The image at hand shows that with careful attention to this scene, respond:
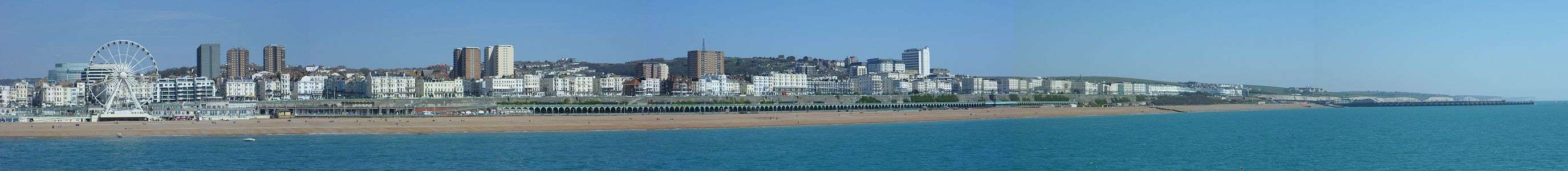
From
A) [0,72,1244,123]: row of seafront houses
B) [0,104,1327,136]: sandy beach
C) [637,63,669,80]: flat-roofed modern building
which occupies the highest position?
[637,63,669,80]: flat-roofed modern building

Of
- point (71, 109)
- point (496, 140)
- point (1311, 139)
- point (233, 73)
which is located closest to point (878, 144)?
point (496, 140)

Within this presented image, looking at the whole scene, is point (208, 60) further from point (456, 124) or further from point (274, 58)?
point (456, 124)

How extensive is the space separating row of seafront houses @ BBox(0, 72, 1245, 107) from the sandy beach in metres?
7.87

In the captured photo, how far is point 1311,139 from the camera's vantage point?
32844mm

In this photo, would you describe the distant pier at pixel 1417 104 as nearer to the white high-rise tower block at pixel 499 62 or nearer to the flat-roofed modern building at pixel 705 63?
the flat-roofed modern building at pixel 705 63

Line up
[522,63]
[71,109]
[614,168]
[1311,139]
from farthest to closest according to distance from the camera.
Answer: [522,63] < [71,109] < [1311,139] < [614,168]

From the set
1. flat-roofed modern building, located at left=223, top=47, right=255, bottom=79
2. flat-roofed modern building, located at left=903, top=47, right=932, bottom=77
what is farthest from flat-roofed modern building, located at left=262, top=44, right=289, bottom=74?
flat-roofed modern building, located at left=903, top=47, right=932, bottom=77

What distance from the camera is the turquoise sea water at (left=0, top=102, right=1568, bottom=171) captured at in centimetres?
2397

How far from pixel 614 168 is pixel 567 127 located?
45.9 ft

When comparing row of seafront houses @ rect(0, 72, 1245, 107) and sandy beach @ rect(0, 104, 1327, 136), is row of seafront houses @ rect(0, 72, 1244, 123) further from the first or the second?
sandy beach @ rect(0, 104, 1327, 136)

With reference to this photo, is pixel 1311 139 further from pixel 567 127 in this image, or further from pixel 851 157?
pixel 567 127

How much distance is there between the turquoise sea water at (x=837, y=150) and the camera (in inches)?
944

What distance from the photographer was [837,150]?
27922 mm

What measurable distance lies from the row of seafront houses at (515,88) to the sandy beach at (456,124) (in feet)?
25.8
